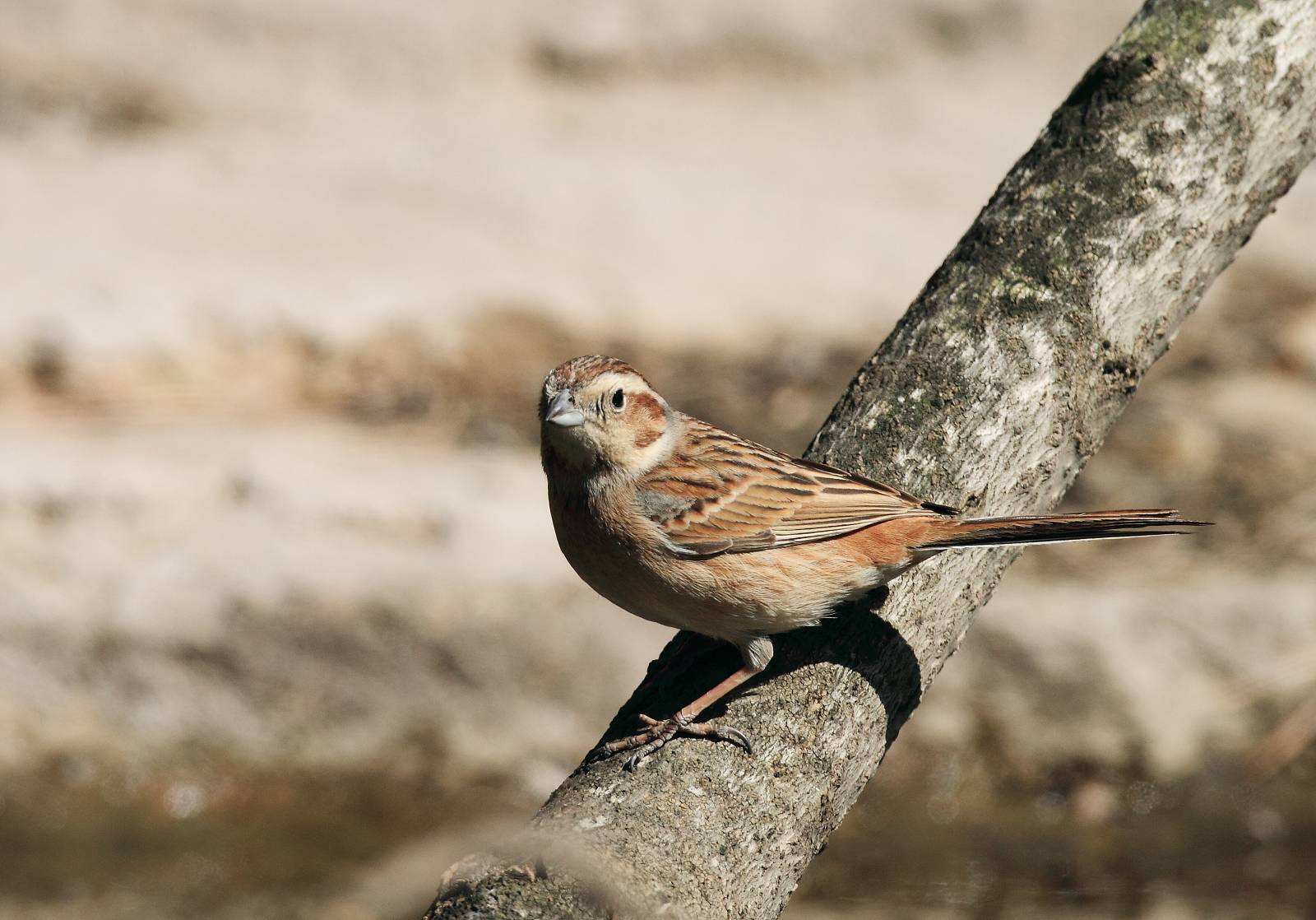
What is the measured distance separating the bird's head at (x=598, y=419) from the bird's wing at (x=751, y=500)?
108 mm

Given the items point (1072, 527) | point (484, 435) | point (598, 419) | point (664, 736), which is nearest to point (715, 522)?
point (598, 419)

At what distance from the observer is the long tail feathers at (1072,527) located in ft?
13.4

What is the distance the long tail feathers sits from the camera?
4.10m

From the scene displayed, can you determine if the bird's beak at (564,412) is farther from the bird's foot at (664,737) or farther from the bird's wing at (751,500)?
the bird's foot at (664,737)

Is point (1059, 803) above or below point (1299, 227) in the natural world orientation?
below

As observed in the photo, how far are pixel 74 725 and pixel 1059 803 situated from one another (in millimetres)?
5681

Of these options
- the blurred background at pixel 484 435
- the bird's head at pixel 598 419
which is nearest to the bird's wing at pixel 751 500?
the bird's head at pixel 598 419

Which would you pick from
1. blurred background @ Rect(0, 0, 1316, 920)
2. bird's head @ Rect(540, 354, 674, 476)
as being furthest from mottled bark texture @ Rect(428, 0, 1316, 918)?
blurred background @ Rect(0, 0, 1316, 920)

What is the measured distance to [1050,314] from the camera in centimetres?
436

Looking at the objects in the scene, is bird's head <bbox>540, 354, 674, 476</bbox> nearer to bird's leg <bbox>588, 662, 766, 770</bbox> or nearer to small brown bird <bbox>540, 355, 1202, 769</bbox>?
small brown bird <bbox>540, 355, 1202, 769</bbox>

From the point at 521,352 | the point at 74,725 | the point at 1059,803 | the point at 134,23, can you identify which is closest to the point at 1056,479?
the point at 1059,803

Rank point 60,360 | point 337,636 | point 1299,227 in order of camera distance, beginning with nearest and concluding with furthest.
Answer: point 337,636 → point 60,360 → point 1299,227

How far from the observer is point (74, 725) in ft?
27.1

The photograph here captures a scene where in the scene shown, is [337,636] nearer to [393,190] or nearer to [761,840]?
[393,190]
